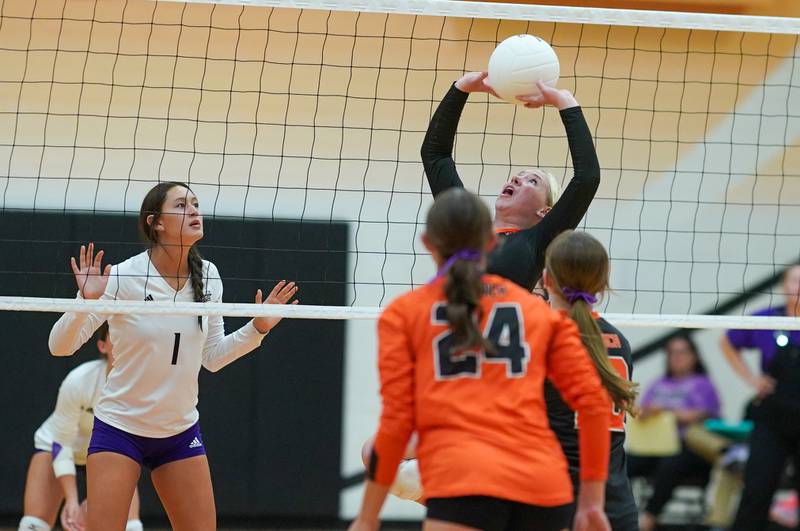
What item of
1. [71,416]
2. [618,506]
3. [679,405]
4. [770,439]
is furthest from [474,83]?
[679,405]

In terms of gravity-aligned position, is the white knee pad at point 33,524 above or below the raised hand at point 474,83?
below

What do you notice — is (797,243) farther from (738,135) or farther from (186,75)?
(186,75)

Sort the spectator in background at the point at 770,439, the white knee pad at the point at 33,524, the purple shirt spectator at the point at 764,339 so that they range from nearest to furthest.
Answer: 1. the white knee pad at the point at 33,524
2. the spectator in background at the point at 770,439
3. the purple shirt spectator at the point at 764,339

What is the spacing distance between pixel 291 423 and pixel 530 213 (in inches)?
179

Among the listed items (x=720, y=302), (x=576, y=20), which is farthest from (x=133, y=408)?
(x=720, y=302)

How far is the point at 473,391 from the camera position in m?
2.88

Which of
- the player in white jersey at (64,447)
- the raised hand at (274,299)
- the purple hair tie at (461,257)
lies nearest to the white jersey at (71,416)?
the player in white jersey at (64,447)

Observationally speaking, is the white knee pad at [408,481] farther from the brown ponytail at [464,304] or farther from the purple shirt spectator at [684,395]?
the purple shirt spectator at [684,395]

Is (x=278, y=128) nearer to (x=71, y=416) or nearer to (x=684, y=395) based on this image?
(x=71, y=416)

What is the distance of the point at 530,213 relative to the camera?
4.26m

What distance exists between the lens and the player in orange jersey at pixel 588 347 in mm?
3398

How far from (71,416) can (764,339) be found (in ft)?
14.0

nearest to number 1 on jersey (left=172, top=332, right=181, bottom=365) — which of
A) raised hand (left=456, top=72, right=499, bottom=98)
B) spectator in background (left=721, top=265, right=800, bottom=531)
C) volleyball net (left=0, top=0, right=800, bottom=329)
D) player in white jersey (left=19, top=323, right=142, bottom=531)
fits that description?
player in white jersey (left=19, top=323, right=142, bottom=531)

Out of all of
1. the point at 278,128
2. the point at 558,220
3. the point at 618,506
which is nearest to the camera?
the point at 618,506
